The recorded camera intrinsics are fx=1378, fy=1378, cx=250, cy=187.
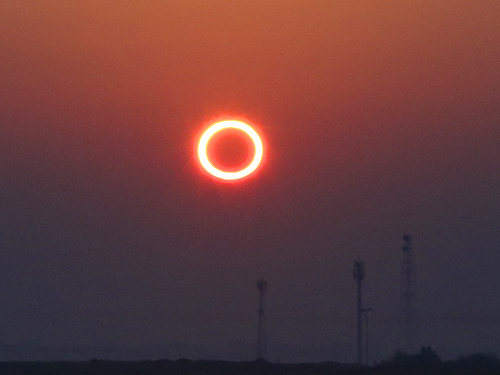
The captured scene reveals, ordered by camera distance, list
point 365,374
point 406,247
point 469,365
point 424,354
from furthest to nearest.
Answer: point 406,247
point 424,354
point 469,365
point 365,374

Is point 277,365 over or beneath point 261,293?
beneath

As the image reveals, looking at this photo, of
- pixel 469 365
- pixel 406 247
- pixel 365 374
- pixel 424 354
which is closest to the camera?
pixel 365 374

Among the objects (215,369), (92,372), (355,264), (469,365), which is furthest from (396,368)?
(355,264)

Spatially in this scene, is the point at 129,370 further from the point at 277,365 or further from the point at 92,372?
the point at 277,365

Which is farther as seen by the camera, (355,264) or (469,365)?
(355,264)

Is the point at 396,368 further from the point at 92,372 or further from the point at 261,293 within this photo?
the point at 261,293

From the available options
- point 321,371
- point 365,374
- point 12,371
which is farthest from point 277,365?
Answer: point 12,371
